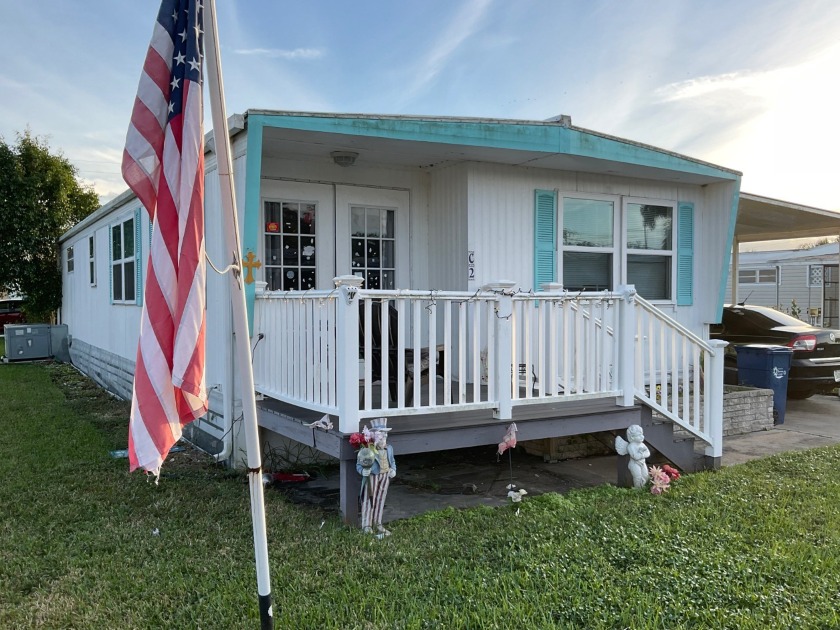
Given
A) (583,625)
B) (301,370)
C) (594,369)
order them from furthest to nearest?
(594,369), (301,370), (583,625)

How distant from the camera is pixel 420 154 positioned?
20.9 feet

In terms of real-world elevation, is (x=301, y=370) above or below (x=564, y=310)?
below

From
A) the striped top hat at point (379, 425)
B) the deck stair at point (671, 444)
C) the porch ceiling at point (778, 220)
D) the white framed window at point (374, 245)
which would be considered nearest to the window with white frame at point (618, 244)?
the porch ceiling at point (778, 220)

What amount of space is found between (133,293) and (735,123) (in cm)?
920

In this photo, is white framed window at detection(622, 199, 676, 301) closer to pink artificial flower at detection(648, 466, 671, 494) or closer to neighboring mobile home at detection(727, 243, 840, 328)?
pink artificial flower at detection(648, 466, 671, 494)

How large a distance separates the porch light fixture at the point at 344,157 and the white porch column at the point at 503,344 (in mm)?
2346

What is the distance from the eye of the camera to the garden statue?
4.14 meters

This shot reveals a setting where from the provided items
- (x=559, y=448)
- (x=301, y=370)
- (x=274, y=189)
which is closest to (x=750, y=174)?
(x=559, y=448)

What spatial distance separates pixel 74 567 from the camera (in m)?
3.59

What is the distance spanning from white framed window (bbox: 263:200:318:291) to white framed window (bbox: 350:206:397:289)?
1.50ft

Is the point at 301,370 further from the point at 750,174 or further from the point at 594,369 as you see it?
the point at 750,174

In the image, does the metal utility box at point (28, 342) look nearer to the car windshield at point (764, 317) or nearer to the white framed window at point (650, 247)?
the white framed window at point (650, 247)

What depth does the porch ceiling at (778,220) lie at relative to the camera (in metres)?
9.01

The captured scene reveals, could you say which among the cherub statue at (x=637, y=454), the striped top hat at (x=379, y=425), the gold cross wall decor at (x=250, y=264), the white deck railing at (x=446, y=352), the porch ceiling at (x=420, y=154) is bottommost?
the cherub statue at (x=637, y=454)
